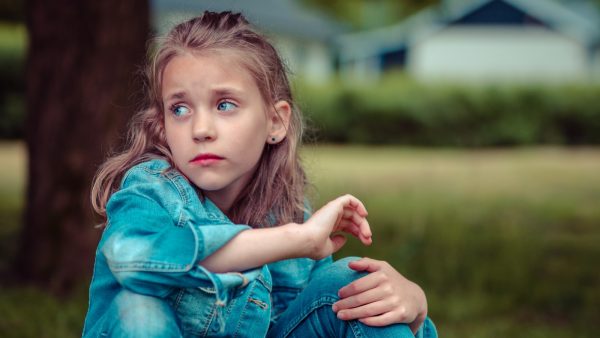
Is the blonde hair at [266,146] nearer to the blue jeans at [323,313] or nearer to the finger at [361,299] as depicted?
the blue jeans at [323,313]

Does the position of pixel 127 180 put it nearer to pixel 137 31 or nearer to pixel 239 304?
pixel 239 304

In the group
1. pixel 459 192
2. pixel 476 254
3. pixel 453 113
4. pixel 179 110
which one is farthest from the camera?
pixel 453 113

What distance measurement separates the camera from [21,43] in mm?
18562

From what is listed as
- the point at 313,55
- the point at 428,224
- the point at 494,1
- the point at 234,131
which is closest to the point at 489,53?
the point at 494,1

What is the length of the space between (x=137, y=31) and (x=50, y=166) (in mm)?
877

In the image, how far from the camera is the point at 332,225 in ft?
6.01

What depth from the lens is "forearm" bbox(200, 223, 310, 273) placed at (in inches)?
67.7

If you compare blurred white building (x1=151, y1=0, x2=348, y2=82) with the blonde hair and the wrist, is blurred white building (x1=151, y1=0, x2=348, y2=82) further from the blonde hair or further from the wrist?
the wrist

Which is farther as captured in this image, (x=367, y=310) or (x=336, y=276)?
(x=336, y=276)

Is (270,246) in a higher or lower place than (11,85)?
higher

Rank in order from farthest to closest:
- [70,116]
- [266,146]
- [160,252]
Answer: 1. [70,116]
2. [266,146]
3. [160,252]

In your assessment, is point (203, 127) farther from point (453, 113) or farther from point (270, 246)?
point (453, 113)

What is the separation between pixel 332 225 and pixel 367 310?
10.0 inches

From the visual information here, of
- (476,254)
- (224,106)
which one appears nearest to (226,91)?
(224,106)
